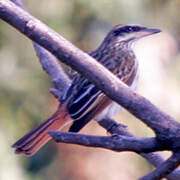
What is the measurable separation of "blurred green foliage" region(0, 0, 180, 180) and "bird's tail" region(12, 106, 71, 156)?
1.35m

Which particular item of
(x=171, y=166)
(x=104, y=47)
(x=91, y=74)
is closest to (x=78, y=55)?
(x=91, y=74)

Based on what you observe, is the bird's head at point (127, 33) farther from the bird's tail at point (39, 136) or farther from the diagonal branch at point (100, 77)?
the diagonal branch at point (100, 77)

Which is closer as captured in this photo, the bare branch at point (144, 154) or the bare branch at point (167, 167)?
the bare branch at point (167, 167)

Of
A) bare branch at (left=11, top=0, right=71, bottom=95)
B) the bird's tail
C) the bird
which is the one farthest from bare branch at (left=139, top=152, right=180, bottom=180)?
bare branch at (left=11, top=0, right=71, bottom=95)

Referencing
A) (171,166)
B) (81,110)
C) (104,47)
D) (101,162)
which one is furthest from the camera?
(101,162)

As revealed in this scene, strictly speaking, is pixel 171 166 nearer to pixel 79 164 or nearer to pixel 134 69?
pixel 134 69

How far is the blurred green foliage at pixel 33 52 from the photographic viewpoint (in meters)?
5.56

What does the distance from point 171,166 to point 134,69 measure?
215 centimetres

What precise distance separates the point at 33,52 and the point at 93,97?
6.67 feet

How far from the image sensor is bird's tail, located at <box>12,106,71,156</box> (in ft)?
12.2

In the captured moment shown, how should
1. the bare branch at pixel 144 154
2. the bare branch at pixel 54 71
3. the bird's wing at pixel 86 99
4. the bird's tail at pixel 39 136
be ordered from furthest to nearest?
the bare branch at pixel 54 71 → the bird's wing at pixel 86 99 → the bird's tail at pixel 39 136 → the bare branch at pixel 144 154

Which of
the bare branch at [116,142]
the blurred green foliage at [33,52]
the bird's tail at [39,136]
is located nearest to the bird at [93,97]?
the bird's tail at [39,136]

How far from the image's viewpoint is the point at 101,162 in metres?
6.38

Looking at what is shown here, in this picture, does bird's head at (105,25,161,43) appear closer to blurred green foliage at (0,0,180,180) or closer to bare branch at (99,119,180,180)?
blurred green foliage at (0,0,180,180)
